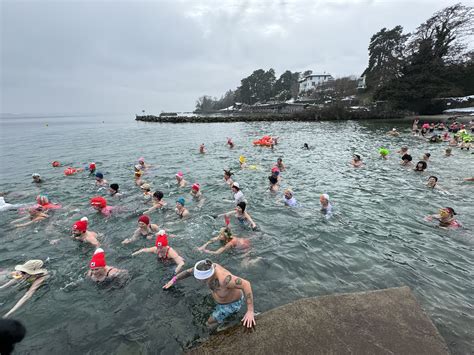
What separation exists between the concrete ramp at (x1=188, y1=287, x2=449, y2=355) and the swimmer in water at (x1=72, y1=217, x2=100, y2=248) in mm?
5367

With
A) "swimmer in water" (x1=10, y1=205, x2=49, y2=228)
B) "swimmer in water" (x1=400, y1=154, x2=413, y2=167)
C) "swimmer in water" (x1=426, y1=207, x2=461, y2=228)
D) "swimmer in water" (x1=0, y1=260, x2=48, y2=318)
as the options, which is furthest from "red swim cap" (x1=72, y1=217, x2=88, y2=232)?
"swimmer in water" (x1=400, y1=154, x2=413, y2=167)

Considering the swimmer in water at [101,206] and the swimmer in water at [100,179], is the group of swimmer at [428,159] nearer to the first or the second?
the swimmer in water at [101,206]

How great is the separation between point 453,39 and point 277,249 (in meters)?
67.9

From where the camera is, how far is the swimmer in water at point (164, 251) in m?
6.45

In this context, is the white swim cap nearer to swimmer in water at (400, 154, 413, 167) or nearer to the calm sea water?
the calm sea water

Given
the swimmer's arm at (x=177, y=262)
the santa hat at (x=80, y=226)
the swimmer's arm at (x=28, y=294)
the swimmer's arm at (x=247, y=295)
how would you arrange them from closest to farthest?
1. the swimmer's arm at (x=247, y=295)
2. the swimmer's arm at (x=28, y=294)
3. the swimmer's arm at (x=177, y=262)
4. the santa hat at (x=80, y=226)

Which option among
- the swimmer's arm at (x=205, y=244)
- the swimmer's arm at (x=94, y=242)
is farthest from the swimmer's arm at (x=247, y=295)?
the swimmer's arm at (x=94, y=242)

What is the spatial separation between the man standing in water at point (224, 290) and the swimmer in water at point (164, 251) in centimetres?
128

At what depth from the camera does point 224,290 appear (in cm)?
470

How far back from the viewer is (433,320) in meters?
4.87

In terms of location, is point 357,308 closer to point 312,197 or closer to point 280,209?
point 280,209

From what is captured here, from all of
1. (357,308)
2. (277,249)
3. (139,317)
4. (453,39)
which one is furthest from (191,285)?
(453,39)

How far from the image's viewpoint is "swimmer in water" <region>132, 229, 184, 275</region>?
21.2 feet

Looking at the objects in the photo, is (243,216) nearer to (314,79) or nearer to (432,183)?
(432,183)
